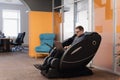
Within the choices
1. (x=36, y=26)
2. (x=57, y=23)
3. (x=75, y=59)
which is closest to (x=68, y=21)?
(x=57, y=23)

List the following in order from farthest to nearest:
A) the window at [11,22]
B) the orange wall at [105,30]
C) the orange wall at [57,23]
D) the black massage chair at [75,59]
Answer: the window at [11,22] < the orange wall at [57,23] < the orange wall at [105,30] < the black massage chair at [75,59]

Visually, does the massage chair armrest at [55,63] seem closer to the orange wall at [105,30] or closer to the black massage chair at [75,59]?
the black massage chair at [75,59]

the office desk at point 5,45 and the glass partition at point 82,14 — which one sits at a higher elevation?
the glass partition at point 82,14

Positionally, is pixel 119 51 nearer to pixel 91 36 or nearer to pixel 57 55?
pixel 91 36

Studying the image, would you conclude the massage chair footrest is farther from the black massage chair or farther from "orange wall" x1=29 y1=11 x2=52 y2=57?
"orange wall" x1=29 y1=11 x2=52 y2=57

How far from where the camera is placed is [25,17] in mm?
13844

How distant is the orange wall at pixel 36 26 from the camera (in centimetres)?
845

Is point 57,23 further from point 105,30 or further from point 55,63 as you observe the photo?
point 55,63

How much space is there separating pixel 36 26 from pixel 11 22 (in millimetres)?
5582

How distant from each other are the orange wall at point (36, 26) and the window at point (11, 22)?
17.6 feet

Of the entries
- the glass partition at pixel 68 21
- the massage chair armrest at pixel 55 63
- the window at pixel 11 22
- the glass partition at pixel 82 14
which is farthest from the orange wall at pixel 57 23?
the window at pixel 11 22

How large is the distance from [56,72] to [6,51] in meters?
6.81

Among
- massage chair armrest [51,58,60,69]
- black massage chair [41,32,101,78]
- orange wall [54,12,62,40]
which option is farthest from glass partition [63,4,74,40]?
massage chair armrest [51,58,60,69]

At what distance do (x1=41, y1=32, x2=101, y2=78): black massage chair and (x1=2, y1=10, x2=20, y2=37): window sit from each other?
9.13 m
